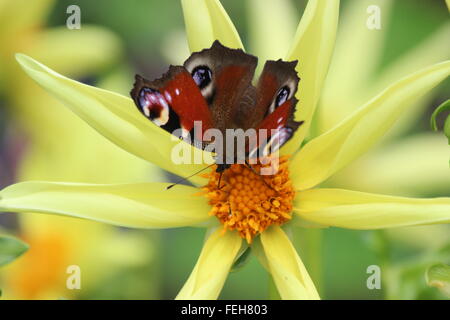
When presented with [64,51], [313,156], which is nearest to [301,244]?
[313,156]

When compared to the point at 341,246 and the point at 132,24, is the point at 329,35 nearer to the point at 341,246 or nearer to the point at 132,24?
the point at 341,246

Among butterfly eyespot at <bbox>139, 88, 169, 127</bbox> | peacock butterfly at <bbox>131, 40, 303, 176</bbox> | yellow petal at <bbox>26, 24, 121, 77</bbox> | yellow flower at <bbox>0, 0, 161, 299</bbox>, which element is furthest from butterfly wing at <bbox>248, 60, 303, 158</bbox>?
yellow petal at <bbox>26, 24, 121, 77</bbox>

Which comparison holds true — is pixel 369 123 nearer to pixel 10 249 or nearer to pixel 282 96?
pixel 282 96

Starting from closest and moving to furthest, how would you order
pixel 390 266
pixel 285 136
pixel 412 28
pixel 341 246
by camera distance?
1. pixel 285 136
2. pixel 390 266
3. pixel 341 246
4. pixel 412 28

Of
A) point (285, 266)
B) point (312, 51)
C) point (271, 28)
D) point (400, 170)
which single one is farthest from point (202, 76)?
point (400, 170)

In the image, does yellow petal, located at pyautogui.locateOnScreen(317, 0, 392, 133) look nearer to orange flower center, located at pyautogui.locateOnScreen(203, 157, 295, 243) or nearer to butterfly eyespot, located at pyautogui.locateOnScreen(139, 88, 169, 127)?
orange flower center, located at pyautogui.locateOnScreen(203, 157, 295, 243)

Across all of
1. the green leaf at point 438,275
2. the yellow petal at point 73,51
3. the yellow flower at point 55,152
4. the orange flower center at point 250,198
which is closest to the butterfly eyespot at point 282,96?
the orange flower center at point 250,198

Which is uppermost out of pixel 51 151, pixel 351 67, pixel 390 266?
pixel 351 67

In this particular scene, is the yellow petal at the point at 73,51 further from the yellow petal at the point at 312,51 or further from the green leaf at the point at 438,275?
the green leaf at the point at 438,275
